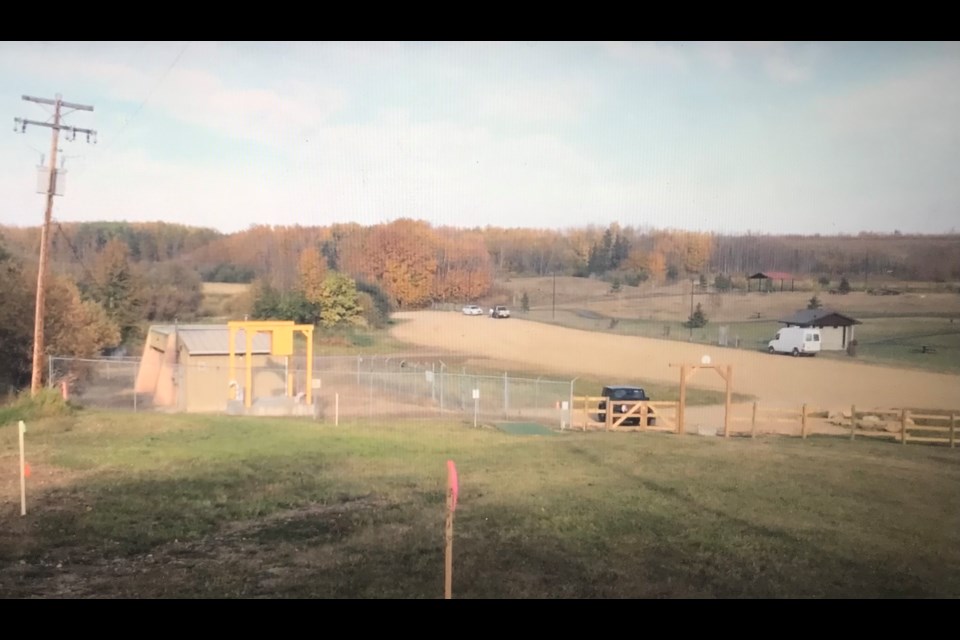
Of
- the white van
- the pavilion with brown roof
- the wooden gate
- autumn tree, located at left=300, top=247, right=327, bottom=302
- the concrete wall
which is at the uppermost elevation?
the pavilion with brown roof

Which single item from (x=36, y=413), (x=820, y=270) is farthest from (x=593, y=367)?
(x=36, y=413)

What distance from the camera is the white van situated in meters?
7.03

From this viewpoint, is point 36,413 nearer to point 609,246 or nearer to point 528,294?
point 528,294

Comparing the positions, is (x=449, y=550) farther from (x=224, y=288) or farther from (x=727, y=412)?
(x=727, y=412)

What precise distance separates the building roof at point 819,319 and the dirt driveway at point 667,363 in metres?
0.40

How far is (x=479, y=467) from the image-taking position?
5.70m

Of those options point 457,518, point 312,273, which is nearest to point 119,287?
point 312,273

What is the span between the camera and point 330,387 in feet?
24.7

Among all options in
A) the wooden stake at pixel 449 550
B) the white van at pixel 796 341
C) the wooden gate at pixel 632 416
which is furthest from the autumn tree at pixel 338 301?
the white van at pixel 796 341

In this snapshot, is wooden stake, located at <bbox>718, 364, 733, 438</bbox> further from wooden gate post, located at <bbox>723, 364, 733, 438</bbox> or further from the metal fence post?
the metal fence post

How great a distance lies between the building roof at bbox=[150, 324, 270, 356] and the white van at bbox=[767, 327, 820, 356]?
16.6ft

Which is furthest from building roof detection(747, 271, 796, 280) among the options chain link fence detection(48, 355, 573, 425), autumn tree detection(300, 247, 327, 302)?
autumn tree detection(300, 247, 327, 302)

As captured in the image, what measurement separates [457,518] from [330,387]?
3.44m

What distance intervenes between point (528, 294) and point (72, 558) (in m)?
4.36
